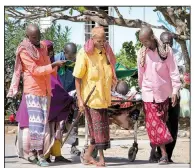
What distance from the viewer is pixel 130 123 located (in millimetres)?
11195

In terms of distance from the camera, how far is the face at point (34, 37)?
404 inches

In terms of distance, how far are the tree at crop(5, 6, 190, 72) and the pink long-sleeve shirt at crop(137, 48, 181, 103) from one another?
129 cm

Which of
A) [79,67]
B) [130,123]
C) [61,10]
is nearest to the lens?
[79,67]

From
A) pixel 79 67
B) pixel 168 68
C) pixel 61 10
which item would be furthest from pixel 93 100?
pixel 61 10

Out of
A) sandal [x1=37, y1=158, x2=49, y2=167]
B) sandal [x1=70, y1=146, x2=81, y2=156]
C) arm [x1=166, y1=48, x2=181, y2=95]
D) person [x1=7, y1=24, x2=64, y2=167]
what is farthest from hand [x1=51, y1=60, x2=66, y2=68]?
sandal [x1=70, y1=146, x2=81, y2=156]

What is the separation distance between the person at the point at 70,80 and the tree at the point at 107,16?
104 centimetres

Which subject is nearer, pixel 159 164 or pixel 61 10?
pixel 159 164

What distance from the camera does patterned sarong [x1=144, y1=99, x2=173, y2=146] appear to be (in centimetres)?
1053

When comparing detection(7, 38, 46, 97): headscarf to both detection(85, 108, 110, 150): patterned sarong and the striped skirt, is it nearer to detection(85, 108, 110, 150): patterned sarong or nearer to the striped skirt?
the striped skirt

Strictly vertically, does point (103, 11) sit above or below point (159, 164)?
above

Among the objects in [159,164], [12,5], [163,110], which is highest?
[12,5]

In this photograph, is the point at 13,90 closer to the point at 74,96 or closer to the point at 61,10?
the point at 74,96

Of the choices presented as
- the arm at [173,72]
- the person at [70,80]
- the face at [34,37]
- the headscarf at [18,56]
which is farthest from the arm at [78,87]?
the arm at [173,72]

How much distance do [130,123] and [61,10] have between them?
7.72 feet
